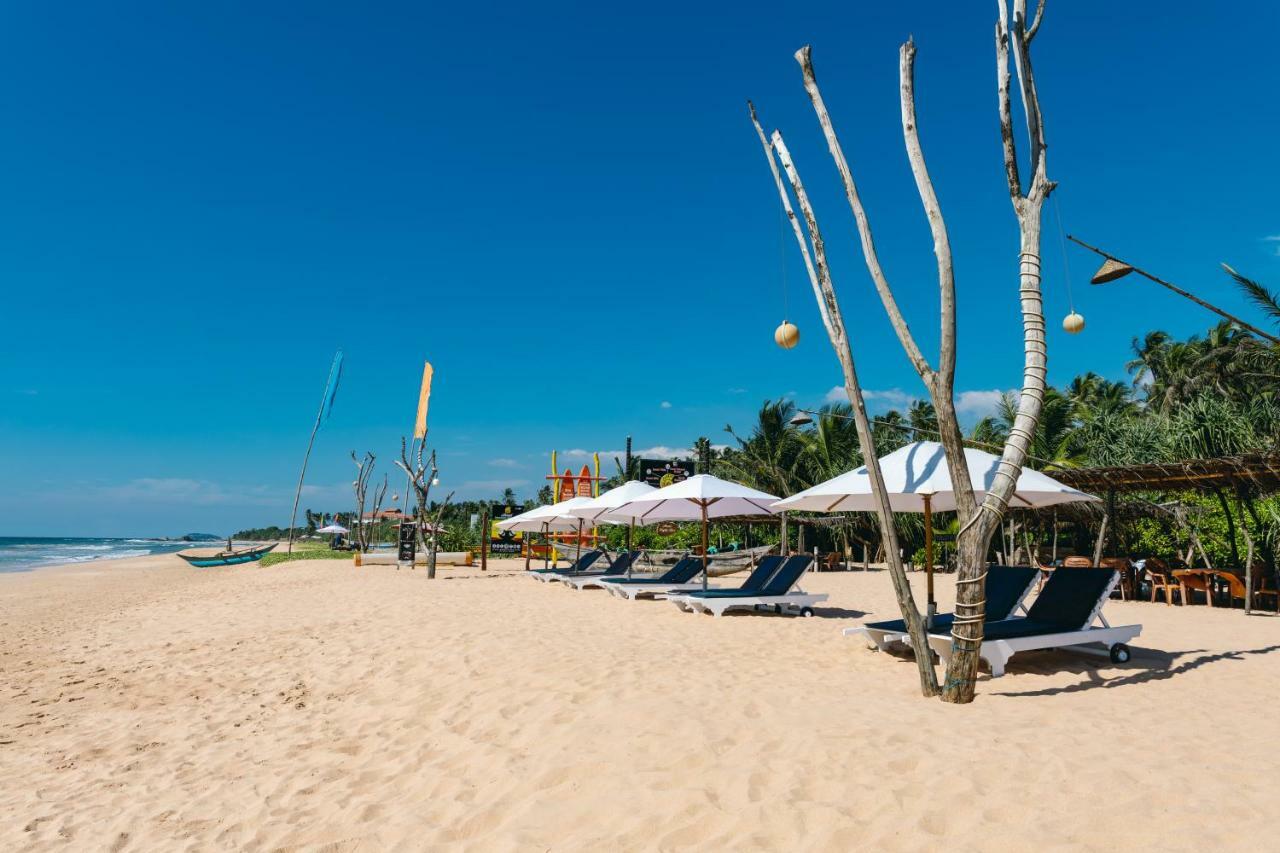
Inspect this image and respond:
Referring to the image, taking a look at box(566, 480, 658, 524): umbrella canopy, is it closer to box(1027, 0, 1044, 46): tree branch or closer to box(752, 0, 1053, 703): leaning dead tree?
box(752, 0, 1053, 703): leaning dead tree

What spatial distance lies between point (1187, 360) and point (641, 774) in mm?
38642

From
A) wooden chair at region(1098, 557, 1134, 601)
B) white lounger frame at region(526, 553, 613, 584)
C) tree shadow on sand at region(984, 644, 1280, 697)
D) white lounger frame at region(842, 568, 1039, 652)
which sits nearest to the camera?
tree shadow on sand at region(984, 644, 1280, 697)

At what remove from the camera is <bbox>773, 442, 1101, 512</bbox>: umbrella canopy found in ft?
22.6

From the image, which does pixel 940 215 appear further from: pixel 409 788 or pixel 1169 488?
pixel 1169 488

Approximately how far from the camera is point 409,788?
392 cm

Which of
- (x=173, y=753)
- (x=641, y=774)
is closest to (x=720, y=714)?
(x=641, y=774)

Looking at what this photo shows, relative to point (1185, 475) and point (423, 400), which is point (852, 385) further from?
point (423, 400)

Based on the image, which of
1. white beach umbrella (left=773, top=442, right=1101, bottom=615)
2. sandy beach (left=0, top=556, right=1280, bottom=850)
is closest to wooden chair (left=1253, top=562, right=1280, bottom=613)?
sandy beach (left=0, top=556, right=1280, bottom=850)

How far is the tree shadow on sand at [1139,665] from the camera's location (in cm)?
573

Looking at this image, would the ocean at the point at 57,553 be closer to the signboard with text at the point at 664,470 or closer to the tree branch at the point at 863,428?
the signboard with text at the point at 664,470

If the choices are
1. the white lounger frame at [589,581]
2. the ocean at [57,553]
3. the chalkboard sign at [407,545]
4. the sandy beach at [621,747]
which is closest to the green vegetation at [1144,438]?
the sandy beach at [621,747]

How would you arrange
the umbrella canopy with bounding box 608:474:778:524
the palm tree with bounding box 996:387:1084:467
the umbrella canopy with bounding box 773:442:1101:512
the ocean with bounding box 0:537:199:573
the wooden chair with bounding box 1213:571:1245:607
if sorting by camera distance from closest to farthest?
the umbrella canopy with bounding box 773:442:1101:512
the wooden chair with bounding box 1213:571:1245:607
the umbrella canopy with bounding box 608:474:778:524
the palm tree with bounding box 996:387:1084:467
the ocean with bounding box 0:537:199:573

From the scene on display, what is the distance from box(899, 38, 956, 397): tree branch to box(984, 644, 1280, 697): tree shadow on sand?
2505 mm

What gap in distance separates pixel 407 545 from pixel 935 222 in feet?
68.0
